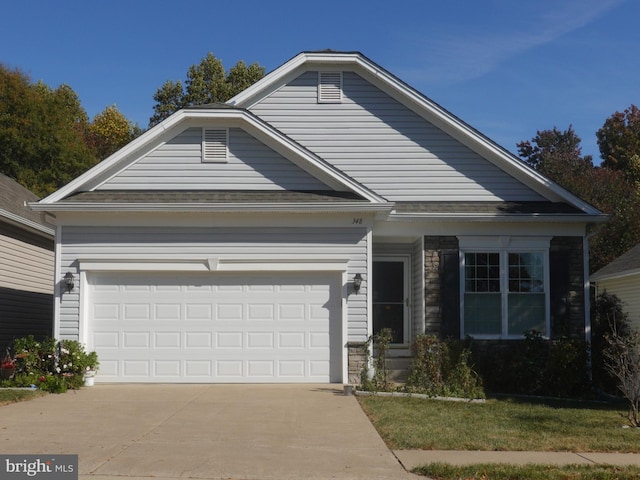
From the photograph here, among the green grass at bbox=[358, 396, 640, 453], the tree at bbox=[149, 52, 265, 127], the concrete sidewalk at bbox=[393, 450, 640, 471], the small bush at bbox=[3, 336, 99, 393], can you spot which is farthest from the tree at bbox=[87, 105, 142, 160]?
the concrete sidewalk at bbox=[393, 450, 640, 471]

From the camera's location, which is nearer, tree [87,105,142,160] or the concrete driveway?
the concrete driveway

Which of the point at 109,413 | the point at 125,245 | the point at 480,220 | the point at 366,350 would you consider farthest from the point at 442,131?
the point at 109,413

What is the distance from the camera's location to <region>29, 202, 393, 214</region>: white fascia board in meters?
14.8

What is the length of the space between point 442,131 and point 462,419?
7673 mm

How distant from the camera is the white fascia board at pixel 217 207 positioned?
48.7 ft

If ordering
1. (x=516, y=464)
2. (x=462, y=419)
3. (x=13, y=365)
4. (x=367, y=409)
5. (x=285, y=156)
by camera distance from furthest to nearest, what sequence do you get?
(x=285, y=156) < (x=13, y=365) < (x=367, y=409) < (x=462, y=419) < (x=516, y=464)

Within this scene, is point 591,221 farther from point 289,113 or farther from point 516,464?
point 516,464

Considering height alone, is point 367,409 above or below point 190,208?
below

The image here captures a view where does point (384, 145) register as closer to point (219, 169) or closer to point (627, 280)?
point (219, 169)

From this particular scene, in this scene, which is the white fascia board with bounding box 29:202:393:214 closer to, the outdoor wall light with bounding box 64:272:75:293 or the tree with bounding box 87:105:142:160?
the outdoor wall light with bounding box 64:272:75:293

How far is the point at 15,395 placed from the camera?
1290 cm

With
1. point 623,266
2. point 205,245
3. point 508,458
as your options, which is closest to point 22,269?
point 205,245

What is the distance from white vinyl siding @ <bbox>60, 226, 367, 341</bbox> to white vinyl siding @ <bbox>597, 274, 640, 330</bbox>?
423 inches

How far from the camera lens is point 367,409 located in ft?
39.6
